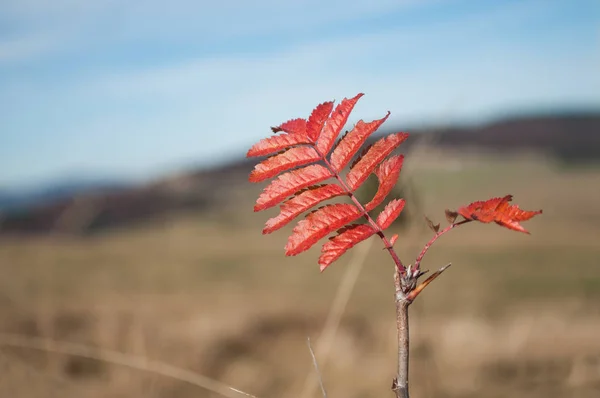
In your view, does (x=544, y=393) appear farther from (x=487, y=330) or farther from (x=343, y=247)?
(x=343, y=247)

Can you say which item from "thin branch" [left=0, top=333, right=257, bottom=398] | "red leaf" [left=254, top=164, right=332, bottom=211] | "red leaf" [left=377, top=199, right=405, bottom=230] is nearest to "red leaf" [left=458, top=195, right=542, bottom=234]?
"red leaf" [left=377, top=199, right=405, bottom=230]

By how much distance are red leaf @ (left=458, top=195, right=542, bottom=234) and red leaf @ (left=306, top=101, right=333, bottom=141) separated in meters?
0.24

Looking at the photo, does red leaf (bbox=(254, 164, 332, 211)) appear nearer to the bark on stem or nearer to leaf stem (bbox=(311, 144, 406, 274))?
leaf stem (bbox=(311, 144, 406, 274))

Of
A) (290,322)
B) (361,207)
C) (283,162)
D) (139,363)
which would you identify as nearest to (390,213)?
(361,207)

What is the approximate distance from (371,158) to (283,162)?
118 mm

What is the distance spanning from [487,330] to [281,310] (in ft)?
6.30

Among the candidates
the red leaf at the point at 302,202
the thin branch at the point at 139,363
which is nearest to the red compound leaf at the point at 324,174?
the red leaf at the point at 302,202

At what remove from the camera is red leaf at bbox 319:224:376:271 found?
0.68 m

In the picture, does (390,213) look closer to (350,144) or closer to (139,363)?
(350,144)

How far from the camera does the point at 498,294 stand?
549cm

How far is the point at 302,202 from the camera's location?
0.74 metres

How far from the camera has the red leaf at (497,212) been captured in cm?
63

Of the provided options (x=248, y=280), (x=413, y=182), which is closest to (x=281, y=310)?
(x=248, y=280)

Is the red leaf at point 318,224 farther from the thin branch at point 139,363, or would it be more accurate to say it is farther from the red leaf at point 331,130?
the thin branch at point 139,363
